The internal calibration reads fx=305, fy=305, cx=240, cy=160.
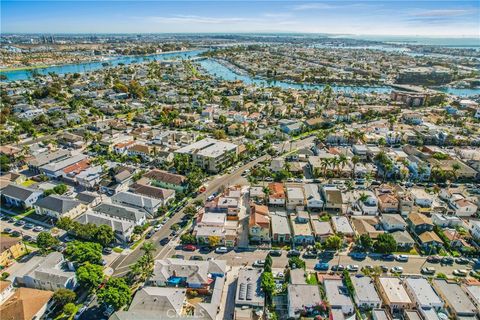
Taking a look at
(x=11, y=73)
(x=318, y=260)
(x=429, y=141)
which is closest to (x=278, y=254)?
(x=318, y=260)

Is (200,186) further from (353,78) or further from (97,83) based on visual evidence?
(353,78)

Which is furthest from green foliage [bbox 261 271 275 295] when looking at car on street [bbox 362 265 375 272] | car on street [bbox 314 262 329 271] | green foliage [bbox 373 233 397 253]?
green foliage [bbox 373 233 397 253]

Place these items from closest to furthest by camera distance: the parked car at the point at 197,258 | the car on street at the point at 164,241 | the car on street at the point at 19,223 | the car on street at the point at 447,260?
the parked car at the point at 197,258 → the car on street at the point at 447,260 → the car on street at the point at 164,241 → the car on street at the point at 19,223

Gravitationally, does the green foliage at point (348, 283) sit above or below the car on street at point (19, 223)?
above

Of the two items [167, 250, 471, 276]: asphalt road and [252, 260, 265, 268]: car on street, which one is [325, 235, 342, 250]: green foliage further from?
[252, 260, 265, 268]: car on street

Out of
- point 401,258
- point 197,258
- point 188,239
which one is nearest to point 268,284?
point 197,258

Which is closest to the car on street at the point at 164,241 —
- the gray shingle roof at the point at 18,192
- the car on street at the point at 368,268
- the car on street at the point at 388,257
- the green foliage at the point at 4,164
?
the gray shingle roof at the point at 18,192

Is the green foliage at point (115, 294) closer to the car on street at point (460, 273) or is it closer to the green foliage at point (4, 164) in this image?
the car on street at point (460, 273)
